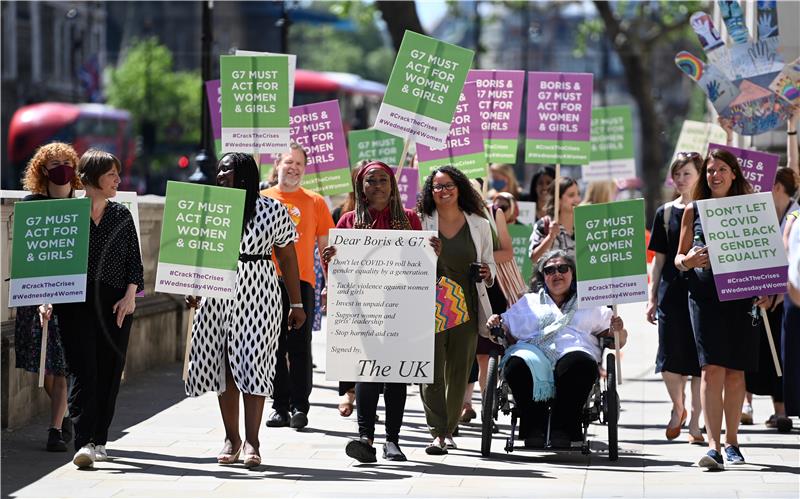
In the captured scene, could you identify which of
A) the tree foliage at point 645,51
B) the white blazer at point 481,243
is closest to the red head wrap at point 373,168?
the white blazer at point 481,243

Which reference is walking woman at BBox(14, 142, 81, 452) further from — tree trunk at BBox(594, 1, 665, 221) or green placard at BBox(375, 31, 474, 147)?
tree trunk at BBox(594, 1, 665, 221)

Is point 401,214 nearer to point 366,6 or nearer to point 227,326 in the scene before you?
point 227,326

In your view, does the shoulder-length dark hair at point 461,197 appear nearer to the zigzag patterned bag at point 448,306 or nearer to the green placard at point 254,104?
the zigzag patterned bag at point 448,306

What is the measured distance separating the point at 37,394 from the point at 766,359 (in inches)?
193

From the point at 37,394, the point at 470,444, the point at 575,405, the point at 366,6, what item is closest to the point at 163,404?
the point at 37,394

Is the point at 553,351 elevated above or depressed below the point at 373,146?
below

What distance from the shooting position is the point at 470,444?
32.2ft

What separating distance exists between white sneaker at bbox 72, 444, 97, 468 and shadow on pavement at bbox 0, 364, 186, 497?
0.14 m

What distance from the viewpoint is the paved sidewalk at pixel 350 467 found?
784 cm

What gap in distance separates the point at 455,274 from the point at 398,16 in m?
12.2

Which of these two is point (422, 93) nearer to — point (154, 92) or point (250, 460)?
point (250, 460)

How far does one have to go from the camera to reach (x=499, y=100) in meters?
12.7

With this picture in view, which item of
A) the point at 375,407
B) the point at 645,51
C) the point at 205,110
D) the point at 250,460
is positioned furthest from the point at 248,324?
the point at 645,51

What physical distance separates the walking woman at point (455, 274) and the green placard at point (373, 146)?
492 centimetres
